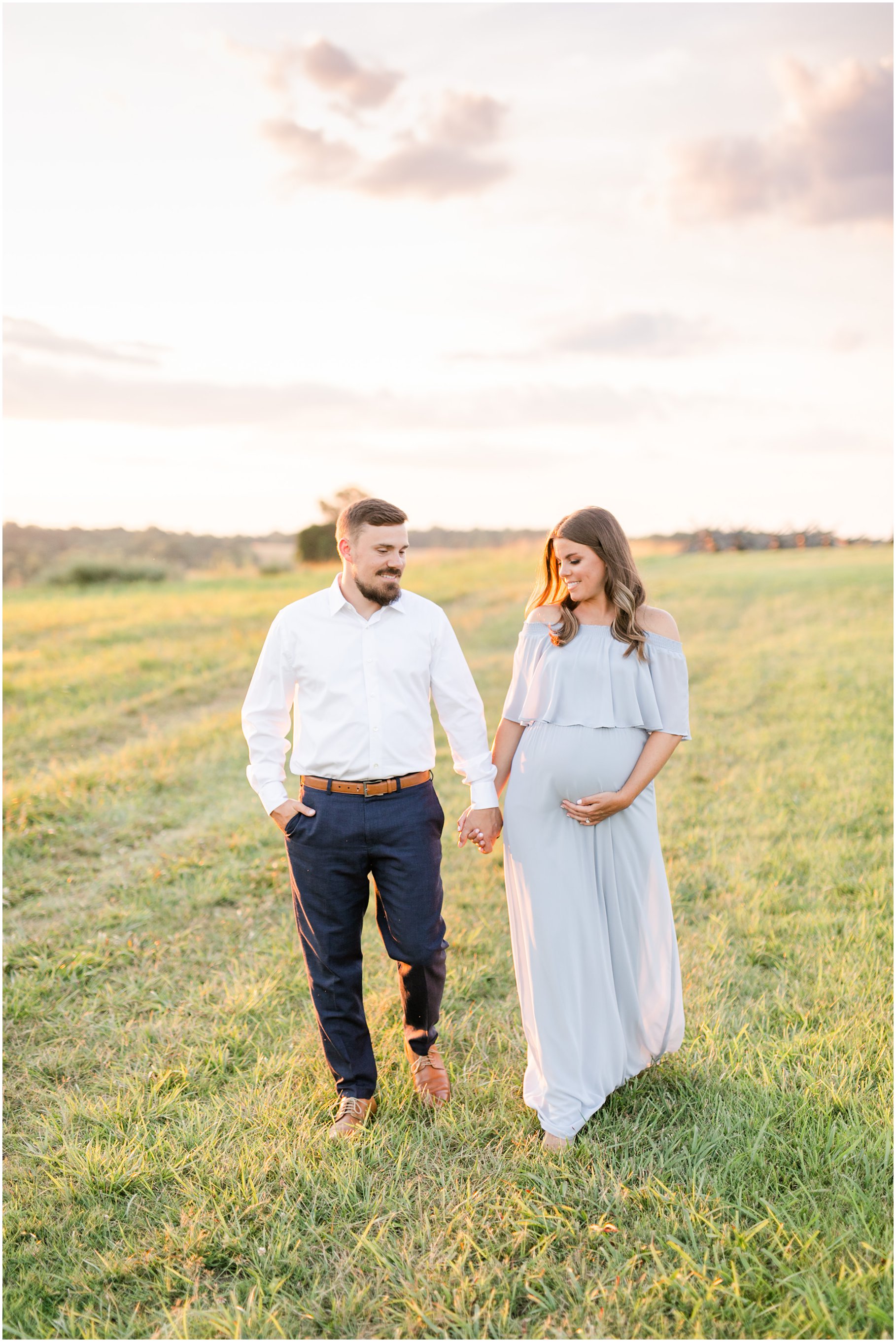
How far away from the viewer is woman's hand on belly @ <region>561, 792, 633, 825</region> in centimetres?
361

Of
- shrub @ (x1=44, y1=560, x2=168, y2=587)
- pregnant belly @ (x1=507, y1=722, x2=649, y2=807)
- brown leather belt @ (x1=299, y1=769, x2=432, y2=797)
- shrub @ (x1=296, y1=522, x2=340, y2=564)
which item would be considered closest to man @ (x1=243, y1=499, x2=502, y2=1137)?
brown leather belt @ (x1=299, y1=769, x2=432, y2=797)

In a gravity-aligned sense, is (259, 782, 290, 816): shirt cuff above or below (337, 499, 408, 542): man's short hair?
below

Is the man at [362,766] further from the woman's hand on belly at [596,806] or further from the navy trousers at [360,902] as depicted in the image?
the woman's hand on belly at [596,806]

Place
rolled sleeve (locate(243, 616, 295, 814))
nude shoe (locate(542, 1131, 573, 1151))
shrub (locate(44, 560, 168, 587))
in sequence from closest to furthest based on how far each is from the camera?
1. nude shoe (locate(542, 1131, 573, 1151))
2. rolled sleeve (locate(243, 616, 295, 814))
3. shrub (locate(44, 560, 168, 587))

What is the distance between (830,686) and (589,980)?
34.6ft

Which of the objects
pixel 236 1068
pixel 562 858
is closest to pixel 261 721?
pixel 562 858

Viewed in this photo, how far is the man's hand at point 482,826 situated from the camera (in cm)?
381

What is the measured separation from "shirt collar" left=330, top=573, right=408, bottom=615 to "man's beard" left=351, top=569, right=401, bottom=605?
0.12 ft

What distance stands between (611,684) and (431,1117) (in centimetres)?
200

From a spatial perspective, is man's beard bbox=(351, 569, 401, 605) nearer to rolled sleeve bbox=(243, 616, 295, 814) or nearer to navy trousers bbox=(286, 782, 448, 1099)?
rolled sleeve bbox=(243, 616, 295, 814)

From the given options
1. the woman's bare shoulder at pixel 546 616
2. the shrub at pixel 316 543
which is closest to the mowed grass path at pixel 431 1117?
the woman's bare shoulder at pixel 546 616

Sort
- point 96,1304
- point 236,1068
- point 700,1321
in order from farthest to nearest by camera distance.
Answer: point 236,1068, point 96,1304, point 700,1321

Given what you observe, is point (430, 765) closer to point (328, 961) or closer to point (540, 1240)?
point (328, 961)

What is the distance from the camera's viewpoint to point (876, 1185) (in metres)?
3.29
